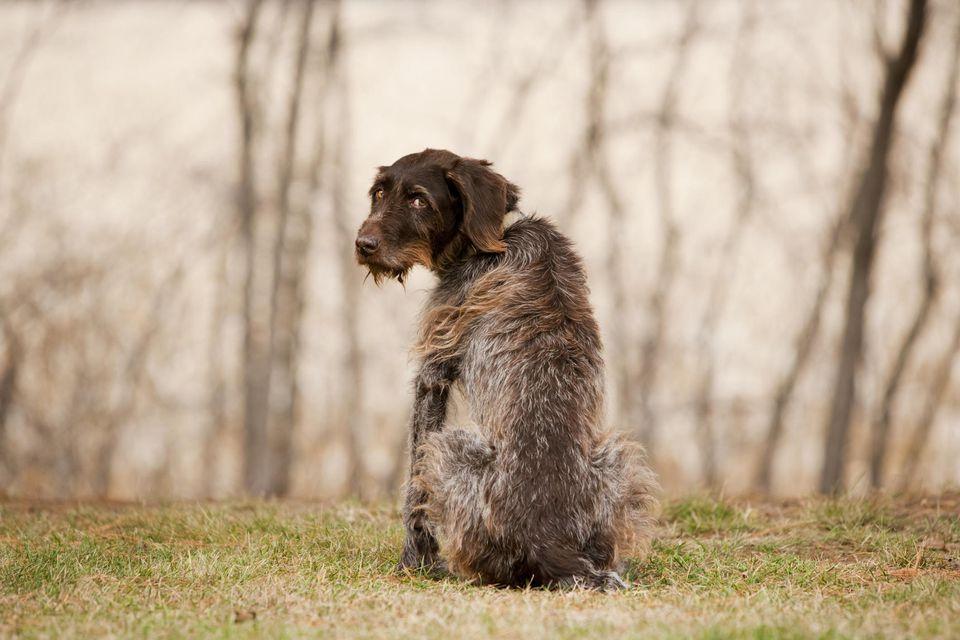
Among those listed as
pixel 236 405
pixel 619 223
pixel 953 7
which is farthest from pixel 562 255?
pixel 236 405

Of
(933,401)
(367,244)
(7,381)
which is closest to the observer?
(367,244)

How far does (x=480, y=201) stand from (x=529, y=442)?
4.62ft

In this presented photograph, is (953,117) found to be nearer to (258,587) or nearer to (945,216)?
(945,216)

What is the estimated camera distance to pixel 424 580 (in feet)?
17.1

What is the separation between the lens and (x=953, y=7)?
18.0m

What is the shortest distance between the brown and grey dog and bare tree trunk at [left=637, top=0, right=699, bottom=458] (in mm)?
13195

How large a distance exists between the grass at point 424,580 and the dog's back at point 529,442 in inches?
10.5

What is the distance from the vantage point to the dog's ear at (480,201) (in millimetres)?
5512

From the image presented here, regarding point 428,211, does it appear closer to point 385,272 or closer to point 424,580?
point 385,272

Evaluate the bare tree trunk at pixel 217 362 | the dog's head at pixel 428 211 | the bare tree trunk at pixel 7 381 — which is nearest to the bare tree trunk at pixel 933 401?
the bare tree trunk at pixel 217 362

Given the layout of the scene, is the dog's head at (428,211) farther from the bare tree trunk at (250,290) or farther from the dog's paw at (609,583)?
the bare tree trunk at (250,290)

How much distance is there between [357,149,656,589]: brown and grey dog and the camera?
16.4 feet

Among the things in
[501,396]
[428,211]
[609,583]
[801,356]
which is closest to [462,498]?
[501,396]

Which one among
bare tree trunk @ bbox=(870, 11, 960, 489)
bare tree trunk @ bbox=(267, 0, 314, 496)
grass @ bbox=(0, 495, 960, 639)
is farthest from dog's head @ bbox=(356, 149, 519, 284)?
bare tree trunk @ bbox=(870, 11, 960, 489)
